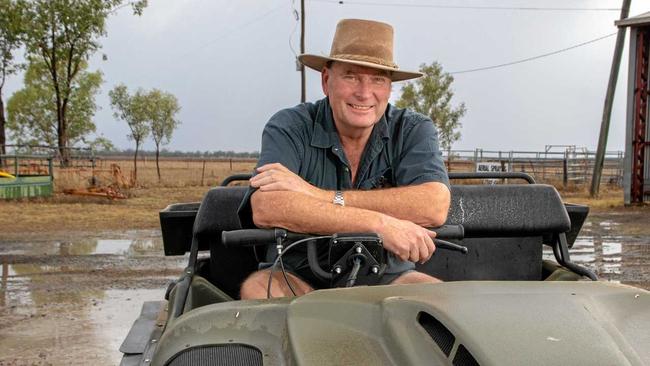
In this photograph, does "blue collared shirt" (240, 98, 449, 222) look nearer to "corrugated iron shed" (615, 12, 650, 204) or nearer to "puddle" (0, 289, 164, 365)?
"puddle" (0, 289, 164, 365)

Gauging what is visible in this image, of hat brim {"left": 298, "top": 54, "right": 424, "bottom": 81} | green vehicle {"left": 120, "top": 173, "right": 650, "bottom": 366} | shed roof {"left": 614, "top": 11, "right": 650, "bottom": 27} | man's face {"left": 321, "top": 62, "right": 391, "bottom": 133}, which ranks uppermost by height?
shed roof {"left": 614, "top": 11, "right": 650, "bottom": 27}

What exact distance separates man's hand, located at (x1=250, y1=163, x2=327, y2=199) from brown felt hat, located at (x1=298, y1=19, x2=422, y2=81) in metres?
0.59

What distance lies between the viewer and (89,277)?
8.53 m

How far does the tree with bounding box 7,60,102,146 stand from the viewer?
39750mm

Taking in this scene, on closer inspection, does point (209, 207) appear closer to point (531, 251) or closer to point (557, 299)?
point (531, 251)

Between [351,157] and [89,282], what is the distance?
18.6 ft

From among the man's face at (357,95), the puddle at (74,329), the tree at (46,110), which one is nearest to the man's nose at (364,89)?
the man's face at (357,95)

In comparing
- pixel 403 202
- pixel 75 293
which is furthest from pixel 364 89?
pixel 75 293

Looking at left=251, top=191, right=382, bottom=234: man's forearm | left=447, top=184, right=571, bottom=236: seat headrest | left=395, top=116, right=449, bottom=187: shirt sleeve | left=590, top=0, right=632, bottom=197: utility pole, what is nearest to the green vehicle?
left=251, top=191, right=382, bottom=234: man's forearm

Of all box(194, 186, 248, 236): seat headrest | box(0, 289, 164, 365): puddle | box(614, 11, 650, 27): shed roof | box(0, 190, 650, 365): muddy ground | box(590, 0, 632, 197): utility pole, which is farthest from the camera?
box(590, 0, 632, 197): utility pole

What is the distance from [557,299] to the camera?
5.70 ft

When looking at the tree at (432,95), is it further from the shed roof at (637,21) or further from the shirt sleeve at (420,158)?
the shirt sleeve at (420,158)

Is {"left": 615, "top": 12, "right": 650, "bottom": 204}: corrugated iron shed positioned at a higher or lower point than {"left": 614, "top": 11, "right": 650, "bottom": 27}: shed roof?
lower

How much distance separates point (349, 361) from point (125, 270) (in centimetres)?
786
